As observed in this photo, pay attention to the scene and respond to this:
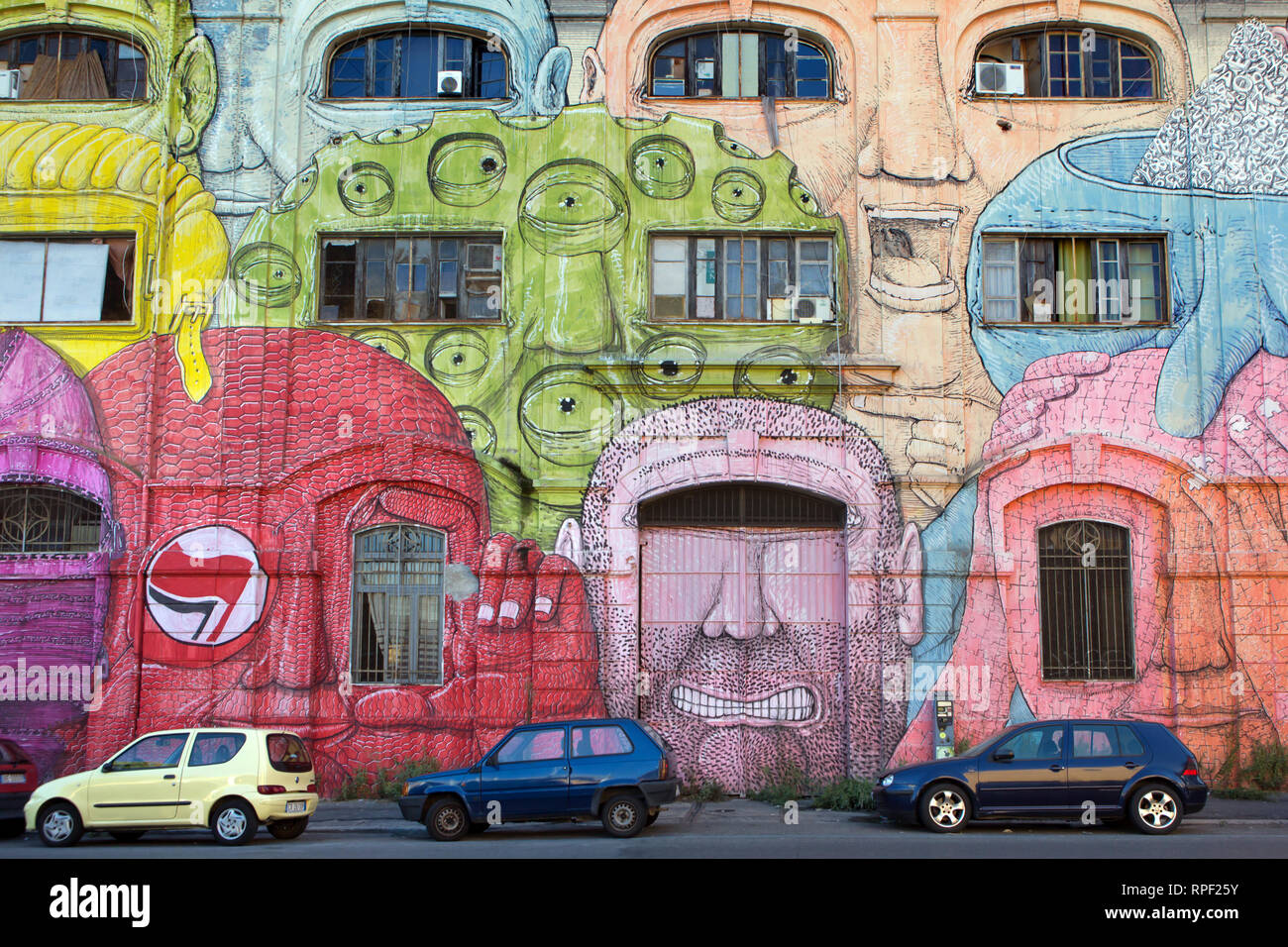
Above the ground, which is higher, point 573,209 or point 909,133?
Answer: point 909,133

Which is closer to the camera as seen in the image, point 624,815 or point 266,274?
point 624,815

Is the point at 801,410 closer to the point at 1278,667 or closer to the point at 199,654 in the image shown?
the point at 1278,667

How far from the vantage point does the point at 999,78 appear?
63.4 ft

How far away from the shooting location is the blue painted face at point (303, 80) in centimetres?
1934

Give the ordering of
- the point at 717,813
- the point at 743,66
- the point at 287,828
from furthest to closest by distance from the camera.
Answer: the point at 743,66 → the point at 717,813 → the point at 287,828

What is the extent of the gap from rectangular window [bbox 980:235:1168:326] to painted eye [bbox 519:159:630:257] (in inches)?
219

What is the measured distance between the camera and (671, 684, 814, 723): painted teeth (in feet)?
60.4

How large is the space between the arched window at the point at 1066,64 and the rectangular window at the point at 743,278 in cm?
378

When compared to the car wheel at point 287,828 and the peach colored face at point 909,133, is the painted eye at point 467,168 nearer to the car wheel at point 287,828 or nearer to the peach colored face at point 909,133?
the peach colored face at point 909,133

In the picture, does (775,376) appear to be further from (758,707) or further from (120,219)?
(120,219)

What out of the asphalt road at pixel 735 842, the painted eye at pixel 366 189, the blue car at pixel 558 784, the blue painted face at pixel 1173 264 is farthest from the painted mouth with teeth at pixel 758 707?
the painted eye at pixel 366 189

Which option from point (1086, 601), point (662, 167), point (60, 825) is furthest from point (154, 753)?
point (1086, 601)

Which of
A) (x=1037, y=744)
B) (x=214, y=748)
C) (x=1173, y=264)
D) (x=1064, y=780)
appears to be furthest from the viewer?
(x=1173, y=264)

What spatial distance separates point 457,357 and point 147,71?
6685 millimetres
